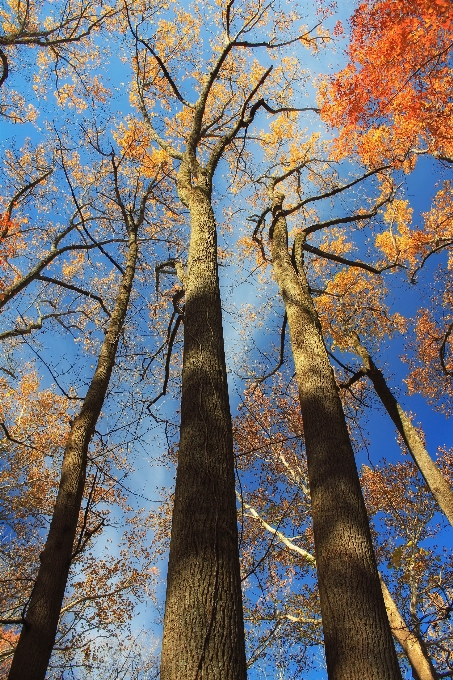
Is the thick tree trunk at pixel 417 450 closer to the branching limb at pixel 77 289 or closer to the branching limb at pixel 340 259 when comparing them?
the branching limb at pixel 340 259

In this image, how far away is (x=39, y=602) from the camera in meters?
3.93

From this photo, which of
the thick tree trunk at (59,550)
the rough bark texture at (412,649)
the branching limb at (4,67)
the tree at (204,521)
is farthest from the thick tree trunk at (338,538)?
the branching limb at (4,67)

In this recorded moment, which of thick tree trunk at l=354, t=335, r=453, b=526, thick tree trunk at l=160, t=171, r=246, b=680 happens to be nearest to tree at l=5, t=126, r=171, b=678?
thick tree trunk at l=160, t=171, r=246, b=680

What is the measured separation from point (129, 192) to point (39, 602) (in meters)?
8.60

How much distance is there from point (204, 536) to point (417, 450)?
604cm

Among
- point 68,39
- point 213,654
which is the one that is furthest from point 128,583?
point 68,39

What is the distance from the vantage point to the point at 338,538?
10.4 feet

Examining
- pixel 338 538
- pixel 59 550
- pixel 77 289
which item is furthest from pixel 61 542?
pixel 77 289

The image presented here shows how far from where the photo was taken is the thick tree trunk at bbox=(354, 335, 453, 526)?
6578 mm

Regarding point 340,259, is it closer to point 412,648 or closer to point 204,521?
point 204,521

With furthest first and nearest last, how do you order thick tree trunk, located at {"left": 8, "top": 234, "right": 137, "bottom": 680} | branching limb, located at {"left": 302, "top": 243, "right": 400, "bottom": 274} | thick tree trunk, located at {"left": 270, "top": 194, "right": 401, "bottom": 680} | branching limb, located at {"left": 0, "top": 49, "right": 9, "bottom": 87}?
→ branching limb, located at {"left": 0, "top": 49, "right": 9, "bottom": 87}, branching limb, located at {"left": 302, "top": 243, "right": 400, "bottom": 274}, thick tree trunk, located at {"left": 8, "top": 234, "right": 137, "bottom": 680}, thick tree trunk, located at {"left": 270, "top": 194, "right": 401, "bottom": 680}

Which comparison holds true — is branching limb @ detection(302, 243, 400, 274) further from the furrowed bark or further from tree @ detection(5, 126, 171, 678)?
the furrowed bark

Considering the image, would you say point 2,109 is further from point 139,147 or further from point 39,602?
point 39,602

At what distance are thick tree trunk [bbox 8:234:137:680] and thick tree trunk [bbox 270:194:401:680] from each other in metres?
2.53
